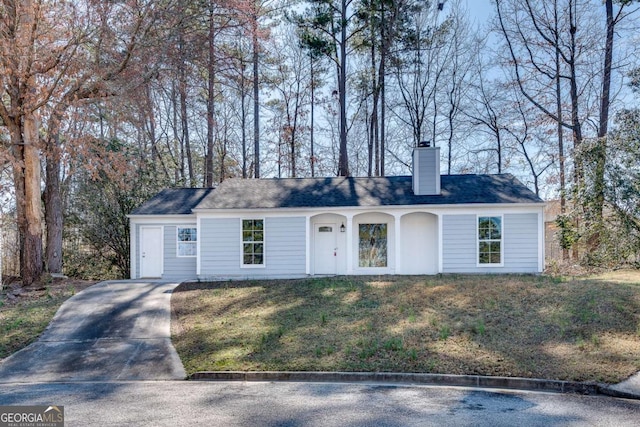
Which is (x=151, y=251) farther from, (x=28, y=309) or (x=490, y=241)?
(x=490, y=241)

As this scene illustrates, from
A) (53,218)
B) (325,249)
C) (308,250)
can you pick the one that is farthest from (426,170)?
(53,218)

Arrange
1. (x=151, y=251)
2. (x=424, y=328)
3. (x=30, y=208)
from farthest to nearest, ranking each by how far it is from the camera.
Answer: (x=151, y=251) → (x=30, y=208) → (x=424, y=328)

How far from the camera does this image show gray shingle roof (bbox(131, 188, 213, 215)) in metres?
15.1

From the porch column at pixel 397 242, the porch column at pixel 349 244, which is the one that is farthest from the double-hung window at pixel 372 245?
the porch column at pixel 397 242

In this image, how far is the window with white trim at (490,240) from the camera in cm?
1395

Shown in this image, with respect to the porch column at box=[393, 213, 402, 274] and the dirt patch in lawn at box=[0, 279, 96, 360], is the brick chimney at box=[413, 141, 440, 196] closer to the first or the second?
the porch column at box=[393, 213, 402, 274]

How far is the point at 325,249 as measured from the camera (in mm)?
14773

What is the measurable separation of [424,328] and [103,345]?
6027 millimetres

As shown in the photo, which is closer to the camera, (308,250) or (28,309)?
(28,309)

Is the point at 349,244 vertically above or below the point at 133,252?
above

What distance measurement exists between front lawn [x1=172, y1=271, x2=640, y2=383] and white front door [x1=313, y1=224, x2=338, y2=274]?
2626mm

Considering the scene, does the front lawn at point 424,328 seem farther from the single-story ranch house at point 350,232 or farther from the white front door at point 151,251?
the white front door at point 151,251

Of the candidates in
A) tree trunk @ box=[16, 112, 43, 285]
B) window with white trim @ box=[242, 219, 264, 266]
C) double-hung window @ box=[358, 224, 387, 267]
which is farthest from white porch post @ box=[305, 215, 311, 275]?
tree trunk @ box=[16, 112, 43, 285]

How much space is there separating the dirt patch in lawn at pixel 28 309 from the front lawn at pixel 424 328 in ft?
9.18
